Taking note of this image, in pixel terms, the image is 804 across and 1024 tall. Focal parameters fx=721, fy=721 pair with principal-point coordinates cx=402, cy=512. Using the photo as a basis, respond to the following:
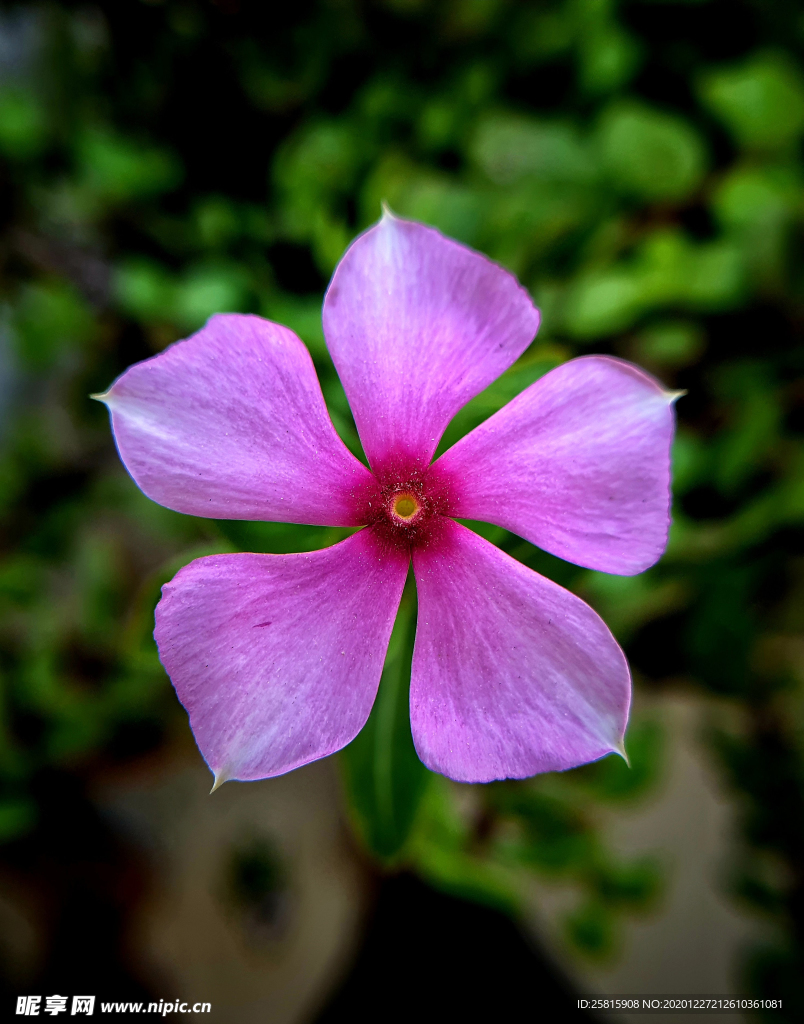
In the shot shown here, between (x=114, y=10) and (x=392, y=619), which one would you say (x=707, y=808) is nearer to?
(x=392, y=619)

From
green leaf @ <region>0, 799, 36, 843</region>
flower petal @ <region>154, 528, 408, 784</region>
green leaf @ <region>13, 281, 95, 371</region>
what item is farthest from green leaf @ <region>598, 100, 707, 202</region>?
green leaf @ <region>0, 799, 36, 843</region>

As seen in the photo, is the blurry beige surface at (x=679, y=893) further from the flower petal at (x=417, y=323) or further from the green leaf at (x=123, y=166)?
the green leaf at (x=123, y=166)

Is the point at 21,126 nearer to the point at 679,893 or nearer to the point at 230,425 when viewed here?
the point at 230,425

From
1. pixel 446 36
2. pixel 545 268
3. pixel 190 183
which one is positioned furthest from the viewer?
pixel 190 183

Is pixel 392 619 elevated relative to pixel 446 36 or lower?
lower

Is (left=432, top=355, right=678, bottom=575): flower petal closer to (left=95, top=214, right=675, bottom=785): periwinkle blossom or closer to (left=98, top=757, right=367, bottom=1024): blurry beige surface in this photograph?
(left=95, top=214, right=675, bottom=785): periwinkle blossom

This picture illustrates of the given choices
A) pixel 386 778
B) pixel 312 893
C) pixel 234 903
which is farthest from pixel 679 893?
pixel 386 778

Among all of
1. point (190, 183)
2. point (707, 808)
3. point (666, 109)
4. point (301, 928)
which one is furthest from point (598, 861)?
point (190, 183)
